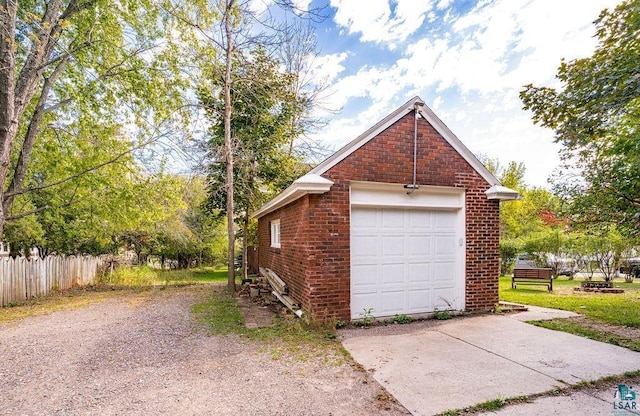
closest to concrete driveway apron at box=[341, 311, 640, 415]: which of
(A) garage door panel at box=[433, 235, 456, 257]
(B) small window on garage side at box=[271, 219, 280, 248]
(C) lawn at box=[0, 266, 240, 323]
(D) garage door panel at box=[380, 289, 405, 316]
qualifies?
(D) garage door panel at box=[380, 289, 405, 316]

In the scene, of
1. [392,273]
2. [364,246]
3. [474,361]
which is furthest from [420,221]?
[474,361]

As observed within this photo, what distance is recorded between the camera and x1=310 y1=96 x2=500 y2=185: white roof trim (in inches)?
235

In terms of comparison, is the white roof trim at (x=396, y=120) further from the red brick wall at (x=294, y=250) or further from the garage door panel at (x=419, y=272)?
the garage door panel at (x=419, y=272)

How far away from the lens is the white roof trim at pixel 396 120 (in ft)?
19.6

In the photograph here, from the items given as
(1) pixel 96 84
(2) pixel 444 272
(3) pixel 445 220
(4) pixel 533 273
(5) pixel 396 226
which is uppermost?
(1) pixel 96 84

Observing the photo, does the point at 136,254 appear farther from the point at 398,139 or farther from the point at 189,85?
the point at 398,139

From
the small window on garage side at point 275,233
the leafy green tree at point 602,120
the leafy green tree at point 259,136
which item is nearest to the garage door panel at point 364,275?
the small window on garage side at point 275,233

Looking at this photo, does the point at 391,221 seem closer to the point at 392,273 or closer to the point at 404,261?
the point at 404,261

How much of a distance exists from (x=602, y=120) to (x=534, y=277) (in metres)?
6.89

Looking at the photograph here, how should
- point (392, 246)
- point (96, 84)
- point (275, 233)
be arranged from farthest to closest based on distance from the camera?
point (275, 233)
point (96, 84)
point (392, 246)

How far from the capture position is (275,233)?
32.3 feet

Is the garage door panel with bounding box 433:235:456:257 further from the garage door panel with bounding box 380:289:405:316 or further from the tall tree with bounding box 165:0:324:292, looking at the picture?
the tall tree with bounding box 165:0:324:292

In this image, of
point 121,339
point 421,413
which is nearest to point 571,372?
point 421,413

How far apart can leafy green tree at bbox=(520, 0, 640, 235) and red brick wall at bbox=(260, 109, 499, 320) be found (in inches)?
86.8
